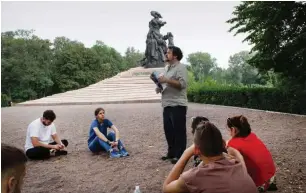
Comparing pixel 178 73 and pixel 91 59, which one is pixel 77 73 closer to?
pixel 91 59

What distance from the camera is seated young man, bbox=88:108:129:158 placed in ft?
19.7

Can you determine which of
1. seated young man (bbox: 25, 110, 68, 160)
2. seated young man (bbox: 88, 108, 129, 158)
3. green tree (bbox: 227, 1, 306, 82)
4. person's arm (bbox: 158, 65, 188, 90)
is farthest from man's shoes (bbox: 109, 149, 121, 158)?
green tree (bbox: 227, 1, 306, 82)

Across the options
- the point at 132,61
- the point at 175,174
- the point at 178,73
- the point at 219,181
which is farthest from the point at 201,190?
the point at 132,61

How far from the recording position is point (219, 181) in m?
2.04

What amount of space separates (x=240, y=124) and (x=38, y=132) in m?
3.75

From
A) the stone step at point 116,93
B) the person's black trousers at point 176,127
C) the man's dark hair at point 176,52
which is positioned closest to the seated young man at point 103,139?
the person's black trousers at point 176,127

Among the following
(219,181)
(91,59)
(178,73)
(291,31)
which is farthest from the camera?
(91,59)

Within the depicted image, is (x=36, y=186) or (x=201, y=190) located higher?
(x=201, y=190)

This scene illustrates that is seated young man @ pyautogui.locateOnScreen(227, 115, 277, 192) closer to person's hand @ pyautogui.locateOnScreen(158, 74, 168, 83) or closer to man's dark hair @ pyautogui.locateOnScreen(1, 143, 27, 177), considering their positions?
person's hand @ pyautogui.locateOnScreen(158, 74, 168, 83)

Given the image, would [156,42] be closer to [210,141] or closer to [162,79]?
[162,79]

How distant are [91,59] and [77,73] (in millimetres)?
4358

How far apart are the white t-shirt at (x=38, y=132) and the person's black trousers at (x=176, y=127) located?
85.8 inches

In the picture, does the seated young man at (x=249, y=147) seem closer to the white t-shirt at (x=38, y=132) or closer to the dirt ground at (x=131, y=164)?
the dirt ground at (x=131, y=164)

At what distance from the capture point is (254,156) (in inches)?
143
